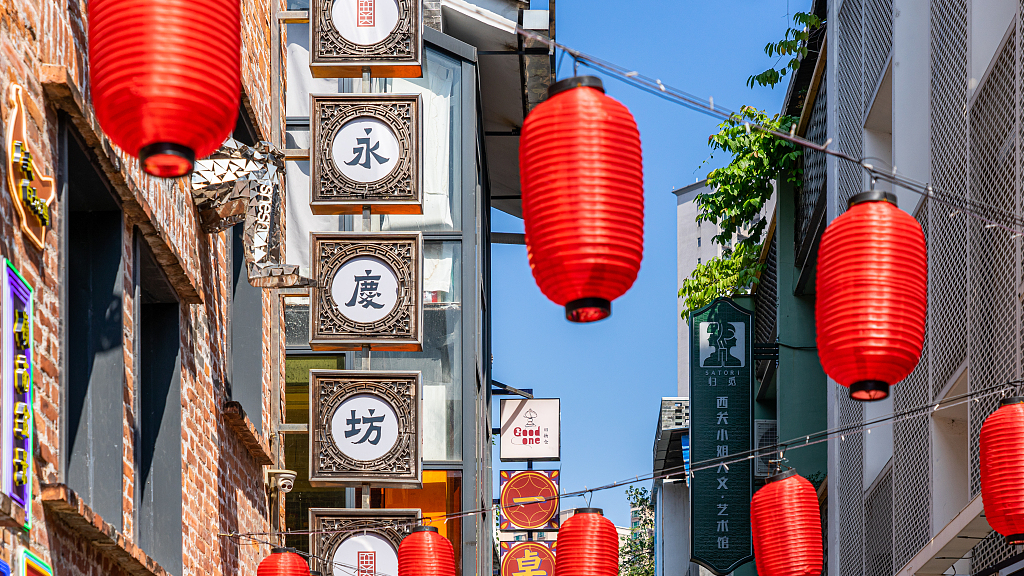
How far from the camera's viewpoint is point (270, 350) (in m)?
12.0

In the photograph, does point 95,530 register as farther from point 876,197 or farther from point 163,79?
point 876,197

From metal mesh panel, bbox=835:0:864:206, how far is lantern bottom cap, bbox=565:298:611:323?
1082 centimetres

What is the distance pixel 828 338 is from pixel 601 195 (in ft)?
5.61

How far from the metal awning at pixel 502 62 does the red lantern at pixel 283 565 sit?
677 cm

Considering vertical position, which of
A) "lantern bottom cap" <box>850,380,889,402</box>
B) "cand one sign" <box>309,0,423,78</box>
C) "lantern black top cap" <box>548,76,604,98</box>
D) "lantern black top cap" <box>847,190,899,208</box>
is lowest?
"lantern bottom cap" <box>850,380,889,402</box>

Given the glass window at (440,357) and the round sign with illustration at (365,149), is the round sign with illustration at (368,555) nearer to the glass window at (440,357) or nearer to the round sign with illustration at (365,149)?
the glass window at (440,357)

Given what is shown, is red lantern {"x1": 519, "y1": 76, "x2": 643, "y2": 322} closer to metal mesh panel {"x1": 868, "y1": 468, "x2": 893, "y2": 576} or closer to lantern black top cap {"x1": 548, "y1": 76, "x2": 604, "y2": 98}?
lantern black top cap {"x1": 548, "y1": 76, "x2": 604, "y2": 98}

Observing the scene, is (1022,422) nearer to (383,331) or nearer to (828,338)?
(828,338)

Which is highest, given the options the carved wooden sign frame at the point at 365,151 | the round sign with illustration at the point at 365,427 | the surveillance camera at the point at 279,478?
the carved wooden sign frame at the point at 365,151

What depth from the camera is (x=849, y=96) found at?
17.2 meters

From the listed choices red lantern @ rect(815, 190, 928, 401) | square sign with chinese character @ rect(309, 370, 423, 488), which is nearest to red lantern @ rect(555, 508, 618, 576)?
square sign with chinese character @ rect(309, 370, 423, 488)

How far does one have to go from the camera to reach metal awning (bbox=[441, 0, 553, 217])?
16.1 meters

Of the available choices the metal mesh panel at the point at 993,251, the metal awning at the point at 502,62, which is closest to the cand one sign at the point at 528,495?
the metal awning at the point at 502,62

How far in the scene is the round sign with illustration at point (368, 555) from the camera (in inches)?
481
